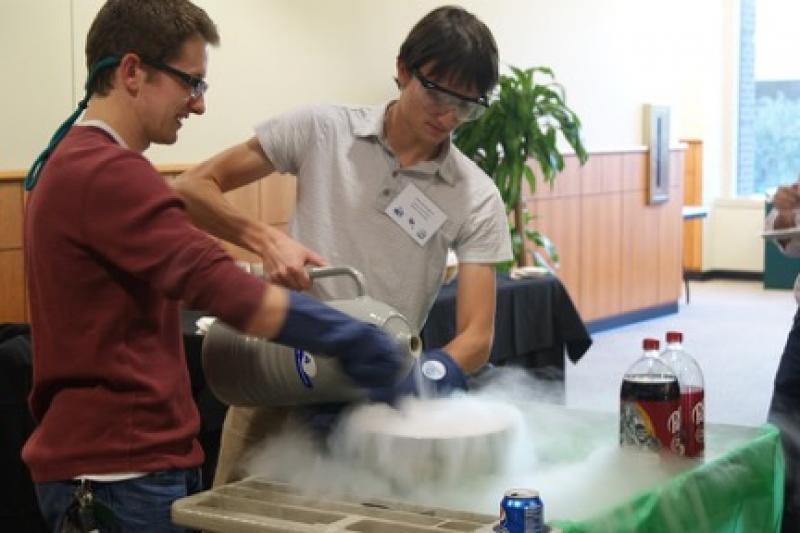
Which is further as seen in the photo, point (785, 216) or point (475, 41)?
point (785, 216)

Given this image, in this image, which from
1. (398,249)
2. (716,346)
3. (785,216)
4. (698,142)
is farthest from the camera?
(698,142)

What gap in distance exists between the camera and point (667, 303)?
831cm

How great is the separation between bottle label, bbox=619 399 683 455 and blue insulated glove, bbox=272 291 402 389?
59 centimetres

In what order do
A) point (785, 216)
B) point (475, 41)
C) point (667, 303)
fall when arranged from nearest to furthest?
point (475, 41) < point (785, 216) < point (667, 303)

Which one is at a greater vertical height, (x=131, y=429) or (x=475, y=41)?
(x=475, y=41)

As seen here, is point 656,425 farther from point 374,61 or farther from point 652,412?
point 374,61

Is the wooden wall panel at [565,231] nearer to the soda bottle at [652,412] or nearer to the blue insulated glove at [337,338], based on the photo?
the soda bottle at [652,412]

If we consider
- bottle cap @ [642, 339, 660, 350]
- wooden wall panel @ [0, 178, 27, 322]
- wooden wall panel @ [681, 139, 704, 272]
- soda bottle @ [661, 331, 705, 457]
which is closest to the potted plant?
wooden wall panel @ [0, 178, 27, 322]

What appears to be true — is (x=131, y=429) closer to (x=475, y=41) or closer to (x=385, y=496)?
(x=385, y=496)

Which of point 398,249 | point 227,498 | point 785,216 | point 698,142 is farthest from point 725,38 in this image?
point 227,498

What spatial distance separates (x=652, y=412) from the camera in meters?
1.89

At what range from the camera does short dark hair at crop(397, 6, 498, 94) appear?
2.01m

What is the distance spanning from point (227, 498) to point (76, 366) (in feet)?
0.91

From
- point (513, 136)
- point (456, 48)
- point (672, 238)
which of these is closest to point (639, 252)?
point (672, 238)
